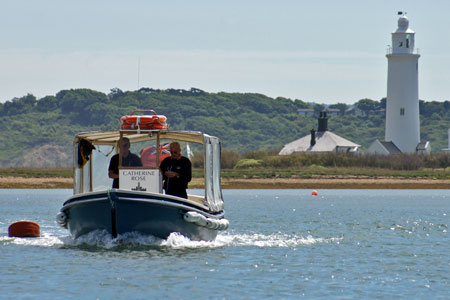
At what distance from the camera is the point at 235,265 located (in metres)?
21.5

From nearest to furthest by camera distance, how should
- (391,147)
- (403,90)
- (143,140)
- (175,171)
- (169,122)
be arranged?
(175,171)
(143,140)
(403,90)
(391,147)
(169,122)

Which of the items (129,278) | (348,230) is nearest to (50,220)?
(348,230)

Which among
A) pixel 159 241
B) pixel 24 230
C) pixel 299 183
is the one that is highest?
pixel 299 183

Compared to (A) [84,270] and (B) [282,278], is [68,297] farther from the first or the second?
(B) [282,278]

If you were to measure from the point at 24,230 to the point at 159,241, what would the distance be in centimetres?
701

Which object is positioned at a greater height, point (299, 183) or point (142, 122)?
point (142, 122)

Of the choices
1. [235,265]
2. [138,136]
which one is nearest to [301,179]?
[138,136]

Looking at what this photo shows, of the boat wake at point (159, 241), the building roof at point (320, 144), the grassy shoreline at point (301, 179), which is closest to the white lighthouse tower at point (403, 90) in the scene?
the grassy shoreline at point (301, 179)

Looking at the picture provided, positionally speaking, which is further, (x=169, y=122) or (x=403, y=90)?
(x=169, y=122)

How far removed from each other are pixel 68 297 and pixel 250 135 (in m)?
166

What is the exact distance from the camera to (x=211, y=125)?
184m

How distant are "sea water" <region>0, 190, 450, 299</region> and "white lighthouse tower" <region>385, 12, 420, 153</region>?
52639 mm

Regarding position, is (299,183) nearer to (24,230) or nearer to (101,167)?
(24,230)

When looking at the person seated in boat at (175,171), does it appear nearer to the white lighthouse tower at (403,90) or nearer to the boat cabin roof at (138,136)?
the boat cabin roof at (138,136)
